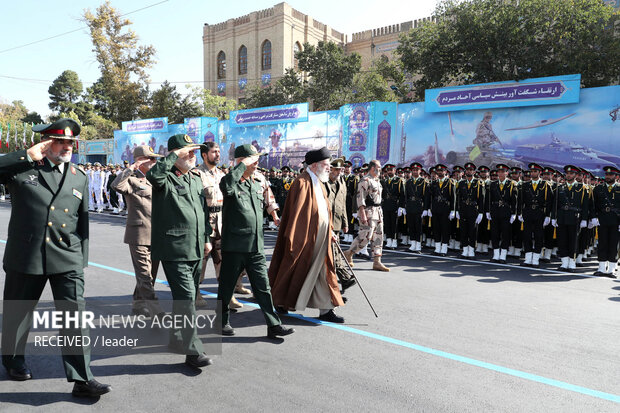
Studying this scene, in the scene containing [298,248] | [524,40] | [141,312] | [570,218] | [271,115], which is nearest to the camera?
[298,248]

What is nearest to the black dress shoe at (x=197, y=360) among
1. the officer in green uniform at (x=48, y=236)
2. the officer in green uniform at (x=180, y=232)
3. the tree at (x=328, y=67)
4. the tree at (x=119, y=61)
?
the officer in green uniform at (x=180, y=232)

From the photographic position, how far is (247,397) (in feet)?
A: 11.2

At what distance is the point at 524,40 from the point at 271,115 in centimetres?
1255

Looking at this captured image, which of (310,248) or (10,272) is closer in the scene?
(10,272)

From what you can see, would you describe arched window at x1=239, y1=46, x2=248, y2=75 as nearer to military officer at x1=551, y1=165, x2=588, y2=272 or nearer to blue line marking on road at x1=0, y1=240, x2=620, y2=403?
military officer at x1=551, y1=165, x2=588, y2=272

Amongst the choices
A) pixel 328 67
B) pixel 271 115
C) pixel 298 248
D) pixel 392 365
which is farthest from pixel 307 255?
pixel 328 67

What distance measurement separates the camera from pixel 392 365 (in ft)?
13.4

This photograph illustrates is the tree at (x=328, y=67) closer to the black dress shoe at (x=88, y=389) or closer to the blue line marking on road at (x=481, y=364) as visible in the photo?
the blue line marking on road at (x=481, y=364)

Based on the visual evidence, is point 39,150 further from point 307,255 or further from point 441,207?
point 441,207

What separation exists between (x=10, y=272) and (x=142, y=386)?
1.36 metres

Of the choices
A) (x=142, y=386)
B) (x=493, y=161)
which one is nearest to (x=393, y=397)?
(x=142, y=386)

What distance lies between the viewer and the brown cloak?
520 centimetres

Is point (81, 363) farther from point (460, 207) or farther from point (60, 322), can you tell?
point (460, 207)

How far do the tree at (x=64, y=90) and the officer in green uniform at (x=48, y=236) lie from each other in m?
71.3
